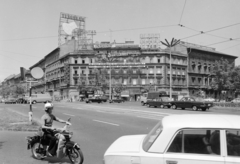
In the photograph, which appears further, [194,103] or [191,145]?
[194,103]

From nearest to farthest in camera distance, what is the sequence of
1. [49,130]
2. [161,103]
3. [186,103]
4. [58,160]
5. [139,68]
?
[49,130] < [58,160] < [186,103] < [161,103] < [139,68]

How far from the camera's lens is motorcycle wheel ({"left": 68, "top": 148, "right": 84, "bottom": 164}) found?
5575 millimetres

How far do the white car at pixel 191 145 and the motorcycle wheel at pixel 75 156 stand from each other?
211 centimetres

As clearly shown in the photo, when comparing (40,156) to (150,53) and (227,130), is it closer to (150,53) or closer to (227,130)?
(227,130)

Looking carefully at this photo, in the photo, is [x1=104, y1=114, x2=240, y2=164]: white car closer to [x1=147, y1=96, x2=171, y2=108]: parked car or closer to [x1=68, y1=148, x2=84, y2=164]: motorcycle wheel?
[x1=68, y1=148, x2=84, y2=164]: motorcycle wheel

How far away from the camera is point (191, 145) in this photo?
3463mm

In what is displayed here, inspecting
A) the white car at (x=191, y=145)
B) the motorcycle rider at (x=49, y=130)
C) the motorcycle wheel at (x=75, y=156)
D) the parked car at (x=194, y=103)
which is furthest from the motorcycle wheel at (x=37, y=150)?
the parked car at (x=194, y=103)

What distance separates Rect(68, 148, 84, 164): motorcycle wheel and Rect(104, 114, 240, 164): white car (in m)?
2.11

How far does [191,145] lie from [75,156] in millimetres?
3184

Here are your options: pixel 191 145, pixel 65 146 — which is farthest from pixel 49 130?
pixel 191 145

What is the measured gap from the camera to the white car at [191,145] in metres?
3.31

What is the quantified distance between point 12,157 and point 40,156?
2.94 feet

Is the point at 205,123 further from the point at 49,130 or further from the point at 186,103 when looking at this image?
the point at 186,103

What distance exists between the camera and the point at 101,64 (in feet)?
228
